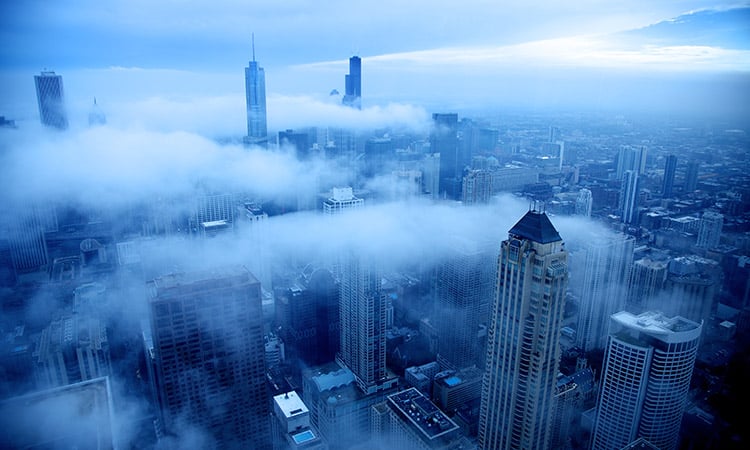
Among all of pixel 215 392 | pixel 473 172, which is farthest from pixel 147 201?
pixel 473 172

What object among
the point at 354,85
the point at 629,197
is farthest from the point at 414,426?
the point at 354,85

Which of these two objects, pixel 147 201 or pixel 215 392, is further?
pixel 147 201

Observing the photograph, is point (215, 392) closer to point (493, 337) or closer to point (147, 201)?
point (493, 337)

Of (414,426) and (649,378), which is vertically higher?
(649,378)

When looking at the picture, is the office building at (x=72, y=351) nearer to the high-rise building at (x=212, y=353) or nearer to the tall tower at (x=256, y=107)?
the high-rise building at (x=212, y=353)

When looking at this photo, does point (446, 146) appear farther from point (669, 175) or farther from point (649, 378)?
point (649, 378)
